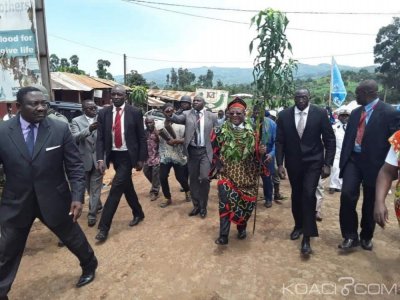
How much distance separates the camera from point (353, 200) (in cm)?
395

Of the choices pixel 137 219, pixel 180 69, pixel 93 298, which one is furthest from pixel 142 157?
pixel 180 69

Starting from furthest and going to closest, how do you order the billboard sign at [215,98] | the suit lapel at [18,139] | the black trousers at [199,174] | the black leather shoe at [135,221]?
the billboard sign at [215,98] → the black trousers at [199,174] → the black leather shoe at [135,221] → the suit lapel at [18,139]

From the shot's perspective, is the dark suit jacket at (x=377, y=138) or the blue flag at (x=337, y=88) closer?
the dark suit jacket at (x=377, y=138)

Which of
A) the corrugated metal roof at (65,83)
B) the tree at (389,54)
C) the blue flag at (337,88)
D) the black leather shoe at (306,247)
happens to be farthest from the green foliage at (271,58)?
the tree at (389,54)

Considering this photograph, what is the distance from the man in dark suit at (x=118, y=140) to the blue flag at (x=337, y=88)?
9.83m

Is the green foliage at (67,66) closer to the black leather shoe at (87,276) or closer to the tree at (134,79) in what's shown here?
the tree at (134,79)

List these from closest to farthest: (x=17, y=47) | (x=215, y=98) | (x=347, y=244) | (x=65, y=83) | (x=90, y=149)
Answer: (x=347, y=244) → (x=17, y=47) → (x=90, y=149) → (x=65, y=83) → (x=215, y=98)

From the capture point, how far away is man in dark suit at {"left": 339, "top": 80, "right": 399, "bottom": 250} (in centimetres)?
378

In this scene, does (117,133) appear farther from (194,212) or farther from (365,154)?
(365,154)

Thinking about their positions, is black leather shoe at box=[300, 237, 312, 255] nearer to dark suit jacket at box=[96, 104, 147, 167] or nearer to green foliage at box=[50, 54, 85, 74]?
dark suit jacket at box=[96, 104, 147, 167]

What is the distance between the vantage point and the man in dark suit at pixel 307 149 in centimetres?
408

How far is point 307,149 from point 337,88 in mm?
9549

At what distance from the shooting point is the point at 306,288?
326 centimetres

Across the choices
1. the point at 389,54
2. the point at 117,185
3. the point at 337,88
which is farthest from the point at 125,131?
the point at 389,54
